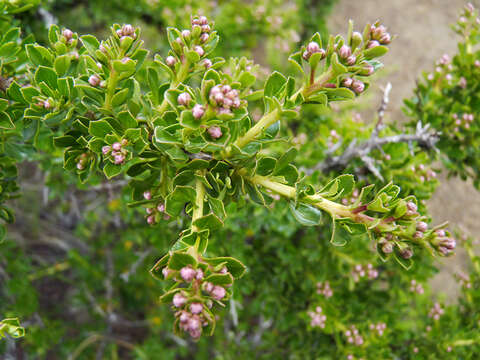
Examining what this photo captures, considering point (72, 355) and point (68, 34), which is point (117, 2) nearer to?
point (68, 34)

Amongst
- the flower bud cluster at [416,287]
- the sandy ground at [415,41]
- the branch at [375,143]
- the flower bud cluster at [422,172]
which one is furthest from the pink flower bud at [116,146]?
the sandy ground at [415,41]

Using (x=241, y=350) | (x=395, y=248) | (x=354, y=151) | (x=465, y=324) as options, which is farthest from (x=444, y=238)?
(x=241, y=350)

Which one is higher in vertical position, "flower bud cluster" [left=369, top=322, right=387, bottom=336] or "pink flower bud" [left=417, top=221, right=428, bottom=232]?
"pink flower bud" [left=417, top=221, right=428, bottom=232]

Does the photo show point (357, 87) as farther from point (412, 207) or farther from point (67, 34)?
point (67, 34)

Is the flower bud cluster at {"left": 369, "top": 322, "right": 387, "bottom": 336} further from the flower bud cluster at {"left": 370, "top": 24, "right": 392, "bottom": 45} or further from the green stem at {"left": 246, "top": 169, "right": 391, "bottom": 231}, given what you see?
the flower bud cluster at {"left": 370, "top": 24, "right": 392, "bottom": 45}

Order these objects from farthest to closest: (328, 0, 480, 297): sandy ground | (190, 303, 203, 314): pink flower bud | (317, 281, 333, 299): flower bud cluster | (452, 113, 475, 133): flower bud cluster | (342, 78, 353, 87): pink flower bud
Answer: (328, 0, 480, 297): sandy ground → (317, 281, 333, 299): flower bud cluster → (452, 113, 475, 133): flower bud cluster → (342, 78, 353, 87): pink flower bud → (190, 303, 203, 314): pink flower bud

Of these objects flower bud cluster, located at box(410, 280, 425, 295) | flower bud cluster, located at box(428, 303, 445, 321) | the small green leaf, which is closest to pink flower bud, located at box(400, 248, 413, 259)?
the small green leaf

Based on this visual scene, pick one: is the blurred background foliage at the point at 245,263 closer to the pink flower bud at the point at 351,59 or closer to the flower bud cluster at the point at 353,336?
the flower bud cluster at the point at 353,336

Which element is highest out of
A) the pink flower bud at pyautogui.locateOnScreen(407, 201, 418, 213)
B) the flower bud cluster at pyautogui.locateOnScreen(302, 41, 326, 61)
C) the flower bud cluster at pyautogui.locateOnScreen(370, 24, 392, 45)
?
the flower bud cluster at pyautogui.locateOnScreen(370, 24, 392, 45)
